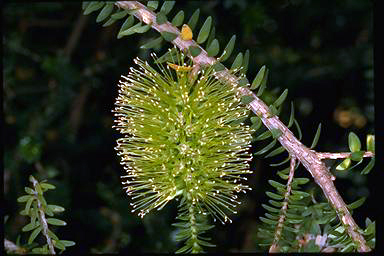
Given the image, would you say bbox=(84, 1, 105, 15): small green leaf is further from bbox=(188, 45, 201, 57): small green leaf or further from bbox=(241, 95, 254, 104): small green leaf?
bbox=(241, 95, 254, 104): small green leaf

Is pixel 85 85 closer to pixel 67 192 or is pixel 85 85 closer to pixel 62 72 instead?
pixel 62 72

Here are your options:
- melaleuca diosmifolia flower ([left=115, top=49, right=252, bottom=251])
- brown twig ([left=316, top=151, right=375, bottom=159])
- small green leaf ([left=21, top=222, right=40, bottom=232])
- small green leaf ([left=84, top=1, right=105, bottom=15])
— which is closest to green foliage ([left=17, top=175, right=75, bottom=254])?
small green leaf ([left=21, top=222, right=40, bottom=232])

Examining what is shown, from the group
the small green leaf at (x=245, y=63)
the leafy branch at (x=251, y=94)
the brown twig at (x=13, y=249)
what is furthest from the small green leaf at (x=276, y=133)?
the brown twig at (x=13, y=249)

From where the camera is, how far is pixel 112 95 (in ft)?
6.98

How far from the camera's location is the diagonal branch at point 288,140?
928 mm

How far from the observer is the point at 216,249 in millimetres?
1843

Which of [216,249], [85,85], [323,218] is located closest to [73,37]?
[85,85]

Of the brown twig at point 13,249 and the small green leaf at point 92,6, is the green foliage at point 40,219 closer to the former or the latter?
the brown twig at point 13,249

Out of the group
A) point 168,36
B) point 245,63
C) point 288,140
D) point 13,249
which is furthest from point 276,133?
point 13,249

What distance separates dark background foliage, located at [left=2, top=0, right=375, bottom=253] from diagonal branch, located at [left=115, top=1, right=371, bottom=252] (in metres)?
0.57

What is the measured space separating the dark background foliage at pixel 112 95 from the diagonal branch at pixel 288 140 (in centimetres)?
57

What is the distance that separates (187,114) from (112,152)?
111cm

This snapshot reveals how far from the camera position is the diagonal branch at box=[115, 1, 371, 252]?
0.93 metres

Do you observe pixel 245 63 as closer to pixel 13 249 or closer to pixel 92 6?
pixel 92 6
